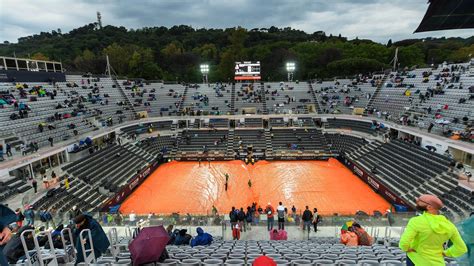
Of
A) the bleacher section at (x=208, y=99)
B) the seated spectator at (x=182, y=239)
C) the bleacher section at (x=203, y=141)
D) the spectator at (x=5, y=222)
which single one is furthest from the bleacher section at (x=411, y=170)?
the bleacher section at (x=208, y=99)

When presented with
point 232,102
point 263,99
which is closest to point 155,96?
point 232,102

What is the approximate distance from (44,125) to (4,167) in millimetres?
9210

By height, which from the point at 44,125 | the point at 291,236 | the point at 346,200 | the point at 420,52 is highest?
the point at 420,52

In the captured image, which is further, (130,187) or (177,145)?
(177,145)

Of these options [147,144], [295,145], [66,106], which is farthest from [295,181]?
[66,106]

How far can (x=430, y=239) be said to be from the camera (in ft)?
10.4

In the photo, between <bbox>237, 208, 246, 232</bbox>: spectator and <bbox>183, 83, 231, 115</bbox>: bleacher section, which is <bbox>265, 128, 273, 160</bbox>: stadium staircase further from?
<bbox>237, 208, 246, 232</bbox>: spectator

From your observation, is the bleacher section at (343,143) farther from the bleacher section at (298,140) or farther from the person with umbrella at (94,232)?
the person with umbrella at (94,232)

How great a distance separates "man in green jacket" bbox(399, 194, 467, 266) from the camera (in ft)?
10.1

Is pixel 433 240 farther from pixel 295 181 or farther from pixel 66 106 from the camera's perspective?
pixel 66 106

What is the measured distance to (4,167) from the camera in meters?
16.4

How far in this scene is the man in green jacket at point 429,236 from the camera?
3.09 meters

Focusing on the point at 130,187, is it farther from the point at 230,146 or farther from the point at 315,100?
the point at 315,100

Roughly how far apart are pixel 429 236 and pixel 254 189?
20.2 metres
